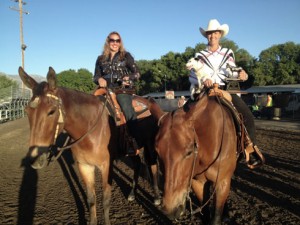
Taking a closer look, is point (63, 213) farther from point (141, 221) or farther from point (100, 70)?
point (100, 70)

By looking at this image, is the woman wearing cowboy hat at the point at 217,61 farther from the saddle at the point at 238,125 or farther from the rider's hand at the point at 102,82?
the rider's hand at the point at 102,82

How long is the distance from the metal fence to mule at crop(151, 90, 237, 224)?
2449cm

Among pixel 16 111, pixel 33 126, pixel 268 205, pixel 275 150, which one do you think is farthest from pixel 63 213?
pixel 16 111

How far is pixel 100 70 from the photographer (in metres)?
5.34

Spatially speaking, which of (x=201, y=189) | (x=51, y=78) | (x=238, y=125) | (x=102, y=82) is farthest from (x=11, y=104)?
(x=238, y=125)

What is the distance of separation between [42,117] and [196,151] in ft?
6.12

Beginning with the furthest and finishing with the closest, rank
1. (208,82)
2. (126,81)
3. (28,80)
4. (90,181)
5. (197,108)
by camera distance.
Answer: (126,81) < (90,181) < (208,82) < (28,80) < (197,108)

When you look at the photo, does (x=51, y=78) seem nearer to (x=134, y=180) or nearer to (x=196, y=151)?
(x=196, y=151)

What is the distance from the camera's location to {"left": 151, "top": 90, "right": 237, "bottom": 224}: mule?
9.04 ft

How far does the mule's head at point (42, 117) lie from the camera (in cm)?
334

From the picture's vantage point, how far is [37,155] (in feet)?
11.0

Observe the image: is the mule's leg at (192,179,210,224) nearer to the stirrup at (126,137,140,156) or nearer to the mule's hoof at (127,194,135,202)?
the stirrup at (126,137,140,156)

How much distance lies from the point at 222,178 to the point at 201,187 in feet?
1.38

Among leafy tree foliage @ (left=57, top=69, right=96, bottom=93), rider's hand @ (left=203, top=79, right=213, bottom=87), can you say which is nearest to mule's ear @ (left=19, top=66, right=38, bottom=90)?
rider's hand @ (left=203, top=79, right=213, bottom=87)
